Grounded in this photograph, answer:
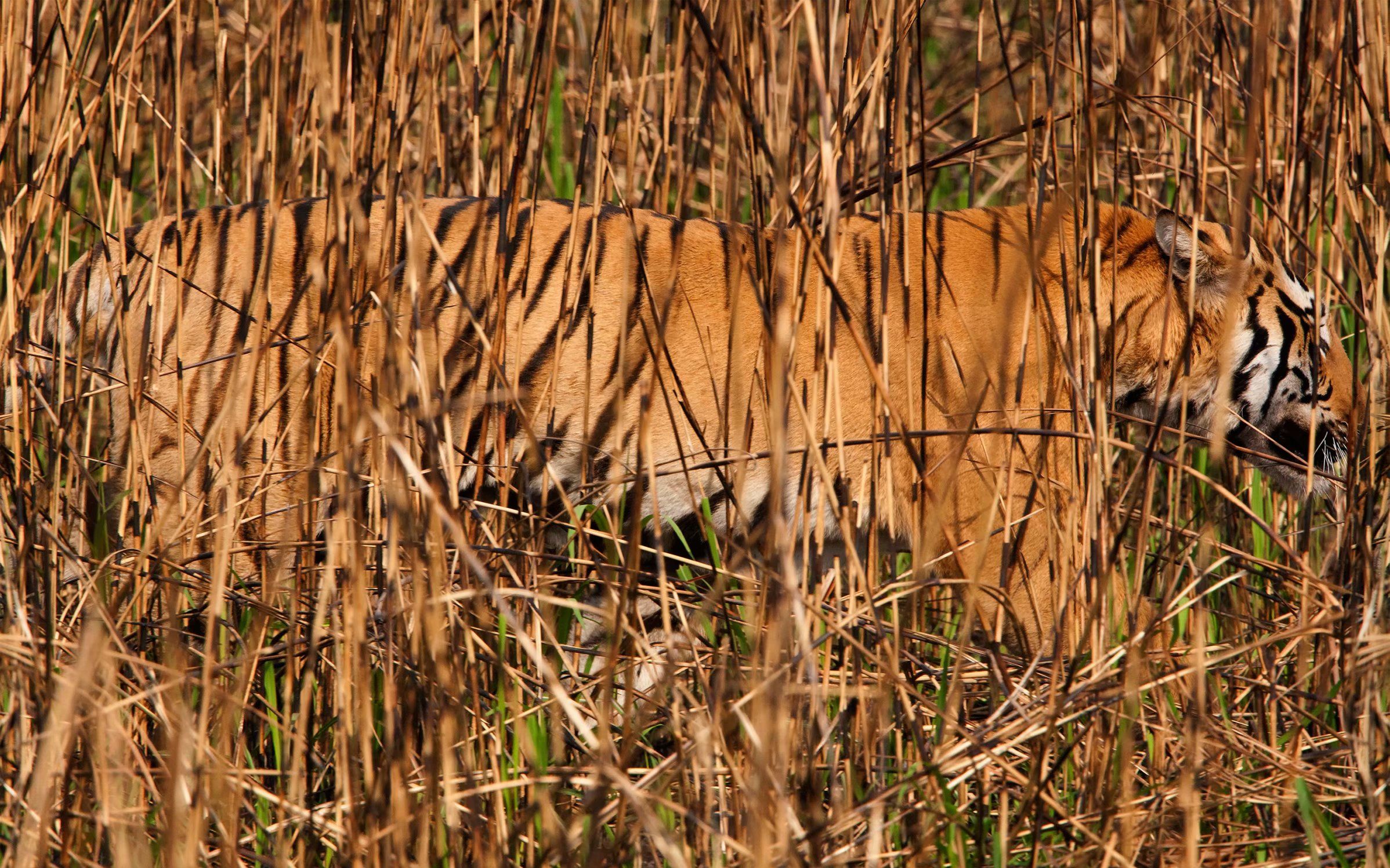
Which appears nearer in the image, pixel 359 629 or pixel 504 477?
pixel 359 629

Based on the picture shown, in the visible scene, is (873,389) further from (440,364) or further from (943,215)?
(943,215)

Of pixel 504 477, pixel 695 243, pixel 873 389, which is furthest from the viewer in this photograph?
pixel 695 243

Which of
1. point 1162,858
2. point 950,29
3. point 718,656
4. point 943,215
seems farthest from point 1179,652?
point 950,29

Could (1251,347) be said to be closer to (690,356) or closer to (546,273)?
(690,356)

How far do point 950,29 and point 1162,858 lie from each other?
5.17 metres

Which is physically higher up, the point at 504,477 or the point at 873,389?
the point at 873,389

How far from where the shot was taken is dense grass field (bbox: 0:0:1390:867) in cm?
144

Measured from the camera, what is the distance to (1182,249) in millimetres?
2711

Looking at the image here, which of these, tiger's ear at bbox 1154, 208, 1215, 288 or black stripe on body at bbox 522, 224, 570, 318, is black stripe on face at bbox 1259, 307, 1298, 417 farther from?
black stripe on body at bbox 522, 224, 570, 318

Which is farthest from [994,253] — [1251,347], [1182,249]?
[1251,347]

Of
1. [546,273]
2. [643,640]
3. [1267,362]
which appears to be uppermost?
[546,273]

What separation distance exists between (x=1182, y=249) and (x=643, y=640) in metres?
1.69

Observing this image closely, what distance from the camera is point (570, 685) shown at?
211cm

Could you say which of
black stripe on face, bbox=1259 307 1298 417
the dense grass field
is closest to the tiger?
black stripe on face, bbox=1259 307 1298 417
